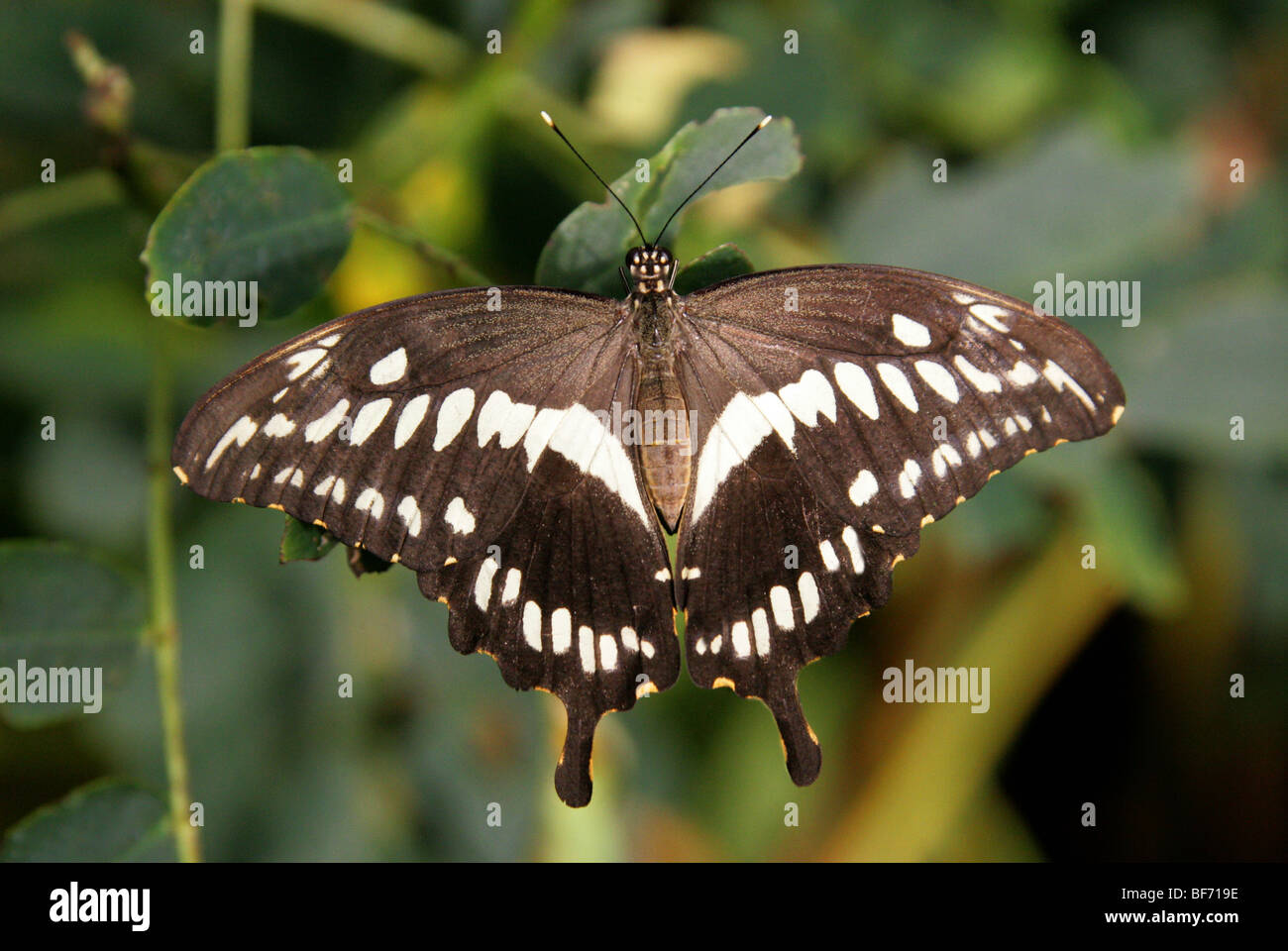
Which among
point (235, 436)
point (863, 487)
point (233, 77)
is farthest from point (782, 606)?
point (233, 77)

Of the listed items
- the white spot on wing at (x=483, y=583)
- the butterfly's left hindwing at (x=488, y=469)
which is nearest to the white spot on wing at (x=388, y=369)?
the butterfly's left hindwing at (x=488, y=469)

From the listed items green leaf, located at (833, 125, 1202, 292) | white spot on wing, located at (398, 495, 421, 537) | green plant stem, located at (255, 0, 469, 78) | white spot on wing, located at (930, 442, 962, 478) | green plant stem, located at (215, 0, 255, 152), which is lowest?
white spot on wing, located at (398, 495, 421, 537)

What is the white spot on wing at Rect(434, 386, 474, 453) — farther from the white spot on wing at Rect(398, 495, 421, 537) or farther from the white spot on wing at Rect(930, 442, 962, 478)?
the white spot on wing at Rect(930, 442, 962, 478)

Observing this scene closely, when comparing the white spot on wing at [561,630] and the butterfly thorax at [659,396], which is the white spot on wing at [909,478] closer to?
the butterfly thorax at [659,396]

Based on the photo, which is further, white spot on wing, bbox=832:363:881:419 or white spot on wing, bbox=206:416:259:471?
white spot on wing, bbox=832:363:881:419

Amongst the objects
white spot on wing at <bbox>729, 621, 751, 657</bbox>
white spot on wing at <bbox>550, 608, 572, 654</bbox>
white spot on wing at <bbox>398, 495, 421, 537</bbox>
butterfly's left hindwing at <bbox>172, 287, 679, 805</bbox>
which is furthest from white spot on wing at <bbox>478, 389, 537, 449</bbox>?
white spot on wing at <bbox>729, 621, 751, 657</bbox>

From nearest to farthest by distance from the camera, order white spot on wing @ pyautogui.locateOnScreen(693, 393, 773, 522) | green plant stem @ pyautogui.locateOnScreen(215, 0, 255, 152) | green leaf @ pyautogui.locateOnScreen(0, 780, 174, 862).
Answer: green leaf @ pyautogui.locateOnScreen(0, 780, 174, 862), white spot on wing @ pyautogui.locateOnScreen(693, 393, 773, 522), green plant stem @ pyautogui.locateOnScreen(215, 0, 255, 152)

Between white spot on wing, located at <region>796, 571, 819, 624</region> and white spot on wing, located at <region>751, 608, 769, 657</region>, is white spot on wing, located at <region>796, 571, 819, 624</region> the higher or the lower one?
the higher one

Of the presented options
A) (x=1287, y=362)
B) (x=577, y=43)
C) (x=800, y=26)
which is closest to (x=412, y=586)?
(x=577, y=43)
